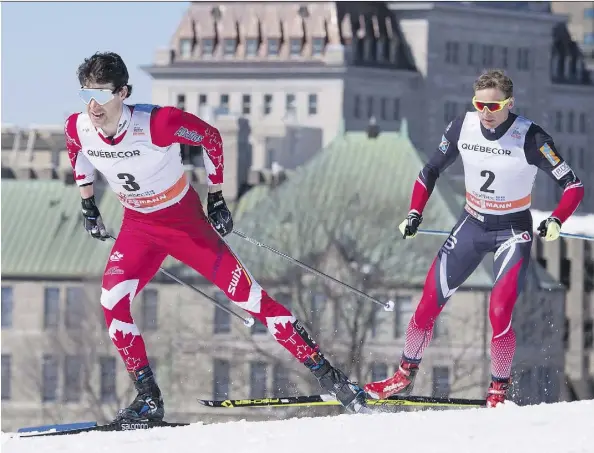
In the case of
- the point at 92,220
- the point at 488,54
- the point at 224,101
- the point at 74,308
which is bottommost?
the point at 74,308

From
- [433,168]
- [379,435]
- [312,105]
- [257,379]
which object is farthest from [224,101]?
[379,435]

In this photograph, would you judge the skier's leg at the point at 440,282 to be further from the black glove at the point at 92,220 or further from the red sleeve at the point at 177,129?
the black glove at the point at 92,220

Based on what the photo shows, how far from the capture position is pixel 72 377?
67250 mm

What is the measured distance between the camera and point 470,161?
1359 centimetres

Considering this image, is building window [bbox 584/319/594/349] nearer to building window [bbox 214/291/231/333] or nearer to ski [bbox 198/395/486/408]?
building window [bbox 214/291/231/333]

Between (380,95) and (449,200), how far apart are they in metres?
55.8

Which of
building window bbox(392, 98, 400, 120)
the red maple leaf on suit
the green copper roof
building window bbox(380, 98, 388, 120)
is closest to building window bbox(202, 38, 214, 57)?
building window bbox(380, 98, 388, 120)

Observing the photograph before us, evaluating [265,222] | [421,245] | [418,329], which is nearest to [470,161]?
[418,329]

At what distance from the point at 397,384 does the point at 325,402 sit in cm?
55

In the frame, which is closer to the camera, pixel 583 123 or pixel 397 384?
pixel 397 384

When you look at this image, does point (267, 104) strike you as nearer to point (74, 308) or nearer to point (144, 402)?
point (74, 308)

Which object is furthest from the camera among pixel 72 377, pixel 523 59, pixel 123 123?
pixel 523 59

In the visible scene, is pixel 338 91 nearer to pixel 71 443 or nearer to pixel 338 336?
pixel 338 336

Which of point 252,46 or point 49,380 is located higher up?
point 252,46
